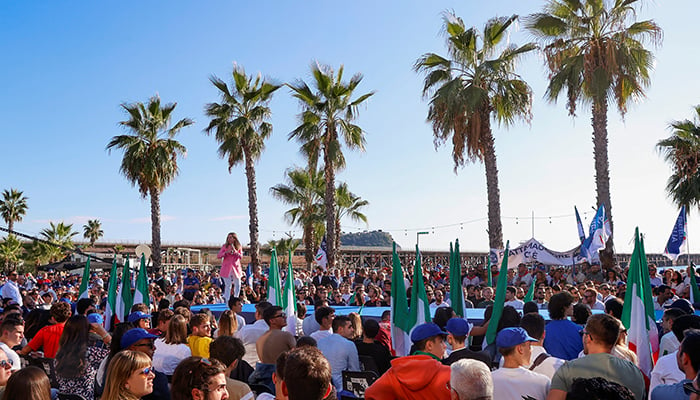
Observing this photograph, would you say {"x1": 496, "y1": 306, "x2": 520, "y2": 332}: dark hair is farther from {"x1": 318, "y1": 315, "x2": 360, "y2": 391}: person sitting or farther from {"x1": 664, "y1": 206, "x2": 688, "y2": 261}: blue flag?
{"x1": 664, "y1": 206, "x2": 688, "y2": 261}: blue flag

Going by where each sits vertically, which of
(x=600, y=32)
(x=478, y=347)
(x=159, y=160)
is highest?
(x=600, y=32)

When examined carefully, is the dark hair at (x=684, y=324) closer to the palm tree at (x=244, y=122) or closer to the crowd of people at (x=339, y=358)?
the crowd of people at (x=339, y=358)

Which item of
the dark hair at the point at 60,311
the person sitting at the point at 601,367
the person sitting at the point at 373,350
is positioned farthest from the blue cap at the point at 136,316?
the person sitting at the point at 601,367

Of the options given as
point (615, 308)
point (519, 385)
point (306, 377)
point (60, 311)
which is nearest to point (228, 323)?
point (60, 311)

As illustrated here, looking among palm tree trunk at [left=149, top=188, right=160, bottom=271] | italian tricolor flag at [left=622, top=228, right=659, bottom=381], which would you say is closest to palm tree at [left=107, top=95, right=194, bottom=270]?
palm tree trunk at [left=149, top=188, right=160, bottom=271]

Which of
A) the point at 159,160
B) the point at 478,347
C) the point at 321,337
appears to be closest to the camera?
the point at 321,337

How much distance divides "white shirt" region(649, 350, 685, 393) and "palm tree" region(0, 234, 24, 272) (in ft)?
166

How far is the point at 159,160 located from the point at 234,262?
14.9 meters

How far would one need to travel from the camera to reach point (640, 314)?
6641 mm

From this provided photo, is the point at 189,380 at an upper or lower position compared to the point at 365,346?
upper

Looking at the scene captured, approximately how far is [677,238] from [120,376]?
16.3 m

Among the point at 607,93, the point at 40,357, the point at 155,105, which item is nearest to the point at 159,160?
the point at 155,105

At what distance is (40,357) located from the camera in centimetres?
686

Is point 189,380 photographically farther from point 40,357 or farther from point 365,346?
point 40,357
